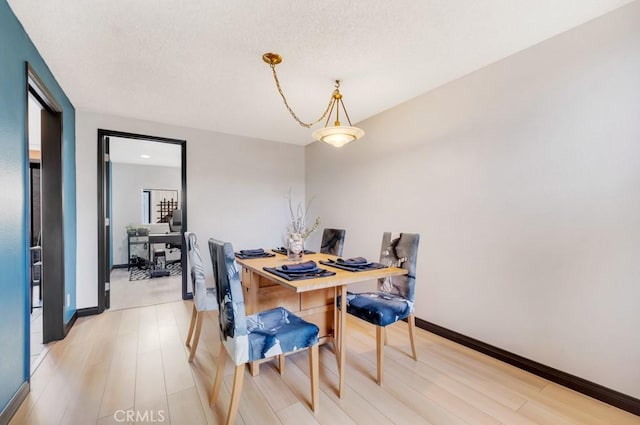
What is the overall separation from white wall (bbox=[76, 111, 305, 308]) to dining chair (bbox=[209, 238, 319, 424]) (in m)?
2.55

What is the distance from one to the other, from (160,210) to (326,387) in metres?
6.48

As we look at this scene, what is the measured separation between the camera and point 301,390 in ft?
6.12

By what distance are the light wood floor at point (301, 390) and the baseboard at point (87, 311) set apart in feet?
2.61

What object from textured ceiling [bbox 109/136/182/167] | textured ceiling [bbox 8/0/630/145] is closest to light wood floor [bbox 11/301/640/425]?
textured ceiling [bbox 8/0/630/145]

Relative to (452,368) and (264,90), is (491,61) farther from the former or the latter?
(452,368)

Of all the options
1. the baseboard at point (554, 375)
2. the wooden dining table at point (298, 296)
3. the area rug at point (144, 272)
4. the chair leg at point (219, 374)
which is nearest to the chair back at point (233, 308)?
the chair leg at point (219, 374)

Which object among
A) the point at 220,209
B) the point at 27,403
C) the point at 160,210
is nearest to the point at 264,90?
the point at 220,209

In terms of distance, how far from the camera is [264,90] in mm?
2824

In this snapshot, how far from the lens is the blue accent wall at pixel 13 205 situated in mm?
1562

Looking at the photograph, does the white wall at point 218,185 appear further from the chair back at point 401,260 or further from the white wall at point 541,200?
the chair back at point 401,260

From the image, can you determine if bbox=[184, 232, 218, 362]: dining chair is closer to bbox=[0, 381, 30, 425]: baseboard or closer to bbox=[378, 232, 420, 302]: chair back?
bbox=[0, 381, 30, 425]: baseboard

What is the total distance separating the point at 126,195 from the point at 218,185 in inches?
140
